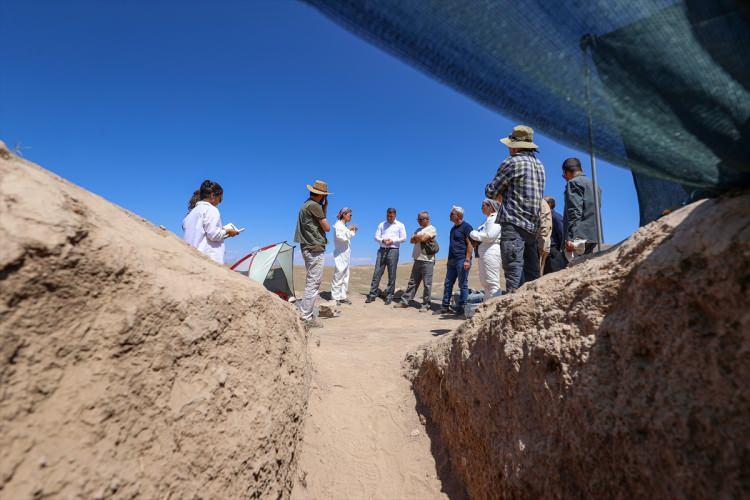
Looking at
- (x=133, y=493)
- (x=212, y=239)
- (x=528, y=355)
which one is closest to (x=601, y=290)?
(x=528, y=355)

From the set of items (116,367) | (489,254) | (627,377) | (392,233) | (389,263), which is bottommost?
(116,367)

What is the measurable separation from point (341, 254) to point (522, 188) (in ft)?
14.9

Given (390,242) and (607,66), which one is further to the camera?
(390,242)

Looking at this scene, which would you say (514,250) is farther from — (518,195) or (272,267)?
(272,267)

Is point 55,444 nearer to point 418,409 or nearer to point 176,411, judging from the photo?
point 176,411

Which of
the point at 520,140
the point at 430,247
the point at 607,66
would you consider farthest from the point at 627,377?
the point at 430,247

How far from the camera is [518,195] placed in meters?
3.46

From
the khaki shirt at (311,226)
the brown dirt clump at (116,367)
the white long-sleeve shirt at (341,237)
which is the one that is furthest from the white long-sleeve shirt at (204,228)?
the white long-sleeve shirt at (341,237)

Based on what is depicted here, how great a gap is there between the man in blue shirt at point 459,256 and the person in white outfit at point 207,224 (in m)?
3.65

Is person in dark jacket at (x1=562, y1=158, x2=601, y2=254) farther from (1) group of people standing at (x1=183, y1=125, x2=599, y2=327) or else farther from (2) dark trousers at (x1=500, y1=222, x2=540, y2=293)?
(2) dark trousers at (x1=500, y1=222, x2=540, y2=293)

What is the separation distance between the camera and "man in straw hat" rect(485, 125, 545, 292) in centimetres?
345

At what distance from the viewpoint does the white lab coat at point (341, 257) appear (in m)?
Result: 7.38

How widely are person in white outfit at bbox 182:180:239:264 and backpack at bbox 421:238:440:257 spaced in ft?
12.7

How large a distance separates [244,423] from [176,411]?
33cm
